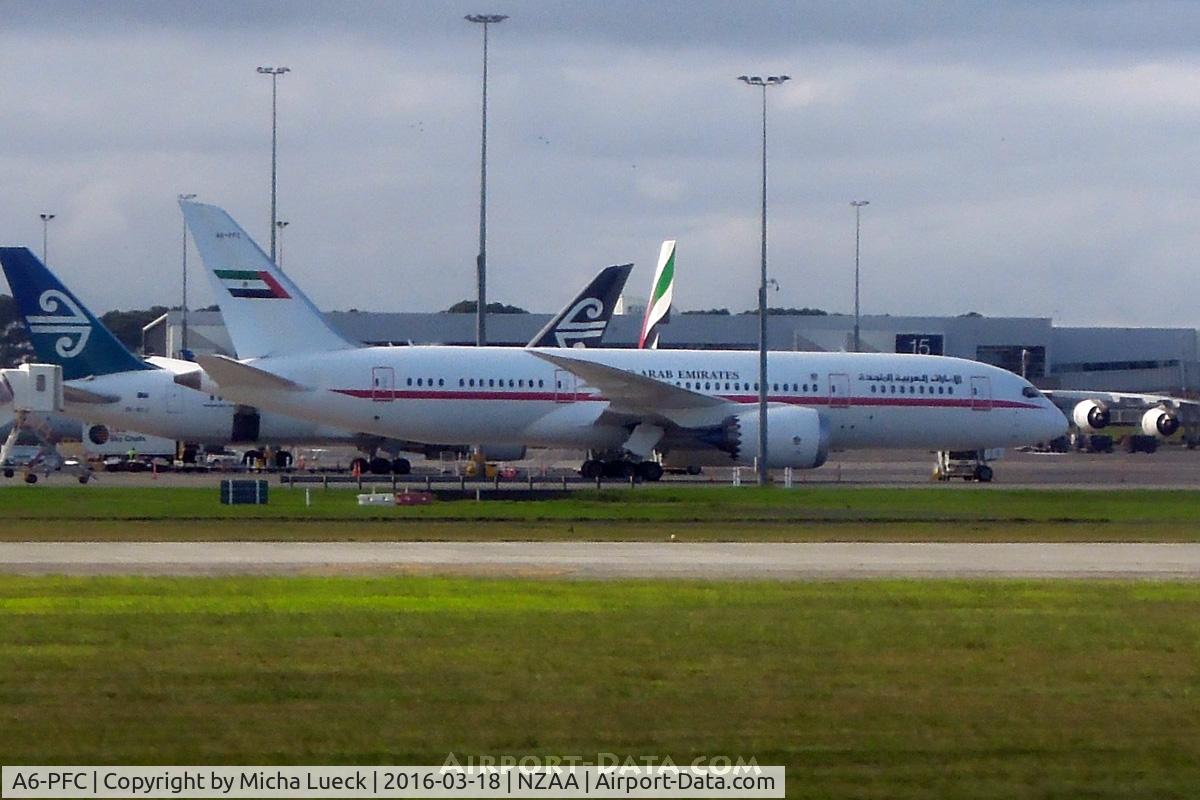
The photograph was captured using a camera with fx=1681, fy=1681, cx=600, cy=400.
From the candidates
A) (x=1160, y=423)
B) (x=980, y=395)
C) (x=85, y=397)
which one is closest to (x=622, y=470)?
(x=980, y=395)

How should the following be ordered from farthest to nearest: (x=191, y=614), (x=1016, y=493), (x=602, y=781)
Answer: (x=1016, y=493)
(x=191, y=614)
(x=602, y=781)

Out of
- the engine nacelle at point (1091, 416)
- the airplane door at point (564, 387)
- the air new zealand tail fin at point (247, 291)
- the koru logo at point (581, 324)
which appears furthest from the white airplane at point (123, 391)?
the engine nacelle at point (1091, 416)

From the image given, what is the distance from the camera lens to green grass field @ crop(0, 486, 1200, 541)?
93.3ft

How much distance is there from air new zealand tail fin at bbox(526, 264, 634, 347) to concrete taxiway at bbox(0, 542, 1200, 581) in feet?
113

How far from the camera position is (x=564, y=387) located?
46.6 m

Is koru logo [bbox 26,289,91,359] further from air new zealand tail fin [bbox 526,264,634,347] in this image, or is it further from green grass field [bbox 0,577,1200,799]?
green grass field [bbox 0,577,1200,799]

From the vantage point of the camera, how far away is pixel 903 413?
48.2 metres

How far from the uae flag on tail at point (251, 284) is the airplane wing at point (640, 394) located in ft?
24.1

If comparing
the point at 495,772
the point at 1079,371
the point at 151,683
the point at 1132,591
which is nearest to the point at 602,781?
the point at 495,772

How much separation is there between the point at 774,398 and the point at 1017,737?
36.4 m

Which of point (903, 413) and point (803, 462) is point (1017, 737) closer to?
point (803, 462)

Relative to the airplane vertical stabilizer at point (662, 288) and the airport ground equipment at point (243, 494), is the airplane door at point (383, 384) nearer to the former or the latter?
the airport ground equipment at point (243, 494)

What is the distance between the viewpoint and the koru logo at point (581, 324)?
6091 centimetres

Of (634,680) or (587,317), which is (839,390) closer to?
(587,317)
